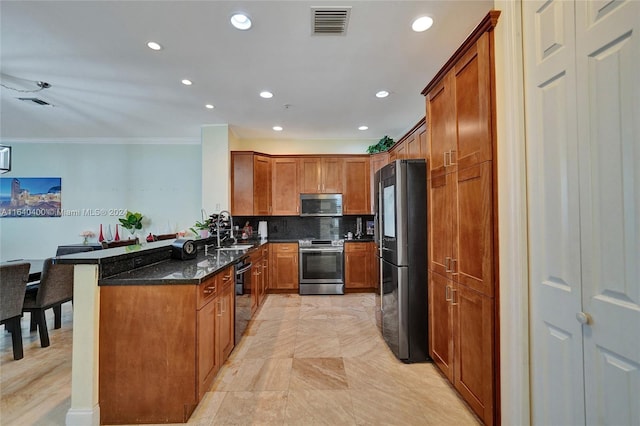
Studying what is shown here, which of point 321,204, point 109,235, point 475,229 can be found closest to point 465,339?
point 475,229

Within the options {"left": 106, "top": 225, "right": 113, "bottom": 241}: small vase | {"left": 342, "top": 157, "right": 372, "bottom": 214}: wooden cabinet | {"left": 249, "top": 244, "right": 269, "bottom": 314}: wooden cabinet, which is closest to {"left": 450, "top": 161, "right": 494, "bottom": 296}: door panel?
{"left": 249, "top": 244, "right": 269, "bottom": 314}: wooden cabinet

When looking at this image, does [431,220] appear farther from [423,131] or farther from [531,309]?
[423,131]

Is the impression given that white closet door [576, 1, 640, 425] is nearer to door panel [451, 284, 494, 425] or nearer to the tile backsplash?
door panel [451, 284, 494, 425]

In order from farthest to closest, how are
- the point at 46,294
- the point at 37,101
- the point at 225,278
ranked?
the point at 37,101 → the point at 46,294 → the point at 225,278

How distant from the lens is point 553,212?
1190 mm

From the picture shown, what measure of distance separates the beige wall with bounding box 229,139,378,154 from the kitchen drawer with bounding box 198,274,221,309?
3.65m

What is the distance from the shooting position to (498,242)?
58.6 inches

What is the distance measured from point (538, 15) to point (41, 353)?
15.1 ft

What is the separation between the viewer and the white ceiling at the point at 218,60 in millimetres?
2037

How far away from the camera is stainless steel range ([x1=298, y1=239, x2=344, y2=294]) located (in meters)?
4.65

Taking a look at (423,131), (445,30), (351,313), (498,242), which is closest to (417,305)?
(498,242)

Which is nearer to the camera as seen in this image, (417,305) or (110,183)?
(417,305)

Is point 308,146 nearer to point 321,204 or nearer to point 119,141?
point 321,204

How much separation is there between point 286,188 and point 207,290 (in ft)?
10.7
